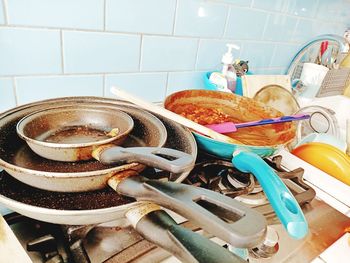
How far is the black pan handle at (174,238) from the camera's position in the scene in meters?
0.22

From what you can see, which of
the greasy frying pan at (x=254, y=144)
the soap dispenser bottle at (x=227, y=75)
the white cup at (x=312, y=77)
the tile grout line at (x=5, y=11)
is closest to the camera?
the greasy frying pan at (x=254, y=144)

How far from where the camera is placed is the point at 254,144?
57 cm

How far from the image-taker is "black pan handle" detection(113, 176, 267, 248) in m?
0.20

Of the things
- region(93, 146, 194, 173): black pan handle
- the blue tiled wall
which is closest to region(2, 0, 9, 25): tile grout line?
the blue tiled wall

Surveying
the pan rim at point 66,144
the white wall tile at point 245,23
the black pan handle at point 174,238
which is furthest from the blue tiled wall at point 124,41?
the black pan handle at point 174,238

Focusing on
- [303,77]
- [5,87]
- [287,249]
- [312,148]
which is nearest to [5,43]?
[5,87]

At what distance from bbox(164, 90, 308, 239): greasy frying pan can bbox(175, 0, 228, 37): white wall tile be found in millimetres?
183

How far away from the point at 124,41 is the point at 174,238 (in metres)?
0.50

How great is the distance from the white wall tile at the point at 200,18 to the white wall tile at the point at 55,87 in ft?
0.86

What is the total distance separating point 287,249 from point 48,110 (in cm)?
47

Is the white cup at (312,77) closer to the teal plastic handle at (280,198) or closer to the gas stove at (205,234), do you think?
the gas stove at (205,234)

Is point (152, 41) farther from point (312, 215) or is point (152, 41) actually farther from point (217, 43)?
point (312, 215)

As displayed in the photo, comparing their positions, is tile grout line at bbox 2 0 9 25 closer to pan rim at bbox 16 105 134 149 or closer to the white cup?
pan rim at bbox 16 105 134 149

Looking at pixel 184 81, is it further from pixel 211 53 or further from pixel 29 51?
pixel 29 51
